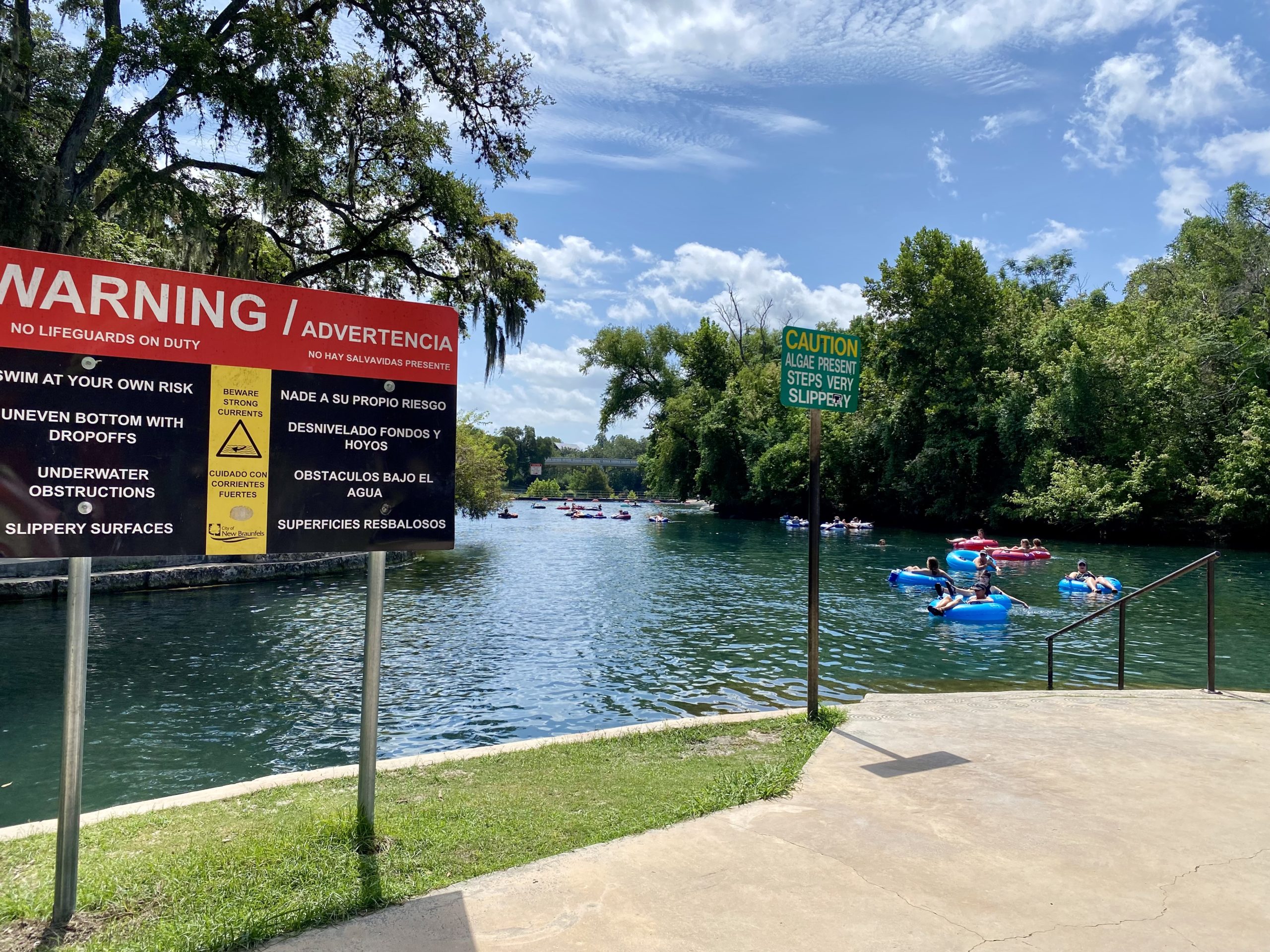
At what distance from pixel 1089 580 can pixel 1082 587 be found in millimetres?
287

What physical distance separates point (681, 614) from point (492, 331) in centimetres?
889

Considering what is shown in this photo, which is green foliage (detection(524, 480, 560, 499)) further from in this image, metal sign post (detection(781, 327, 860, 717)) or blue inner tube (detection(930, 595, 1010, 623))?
metal sign post (detection(781, 327, 860, 717))

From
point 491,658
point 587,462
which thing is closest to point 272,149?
point 491,658

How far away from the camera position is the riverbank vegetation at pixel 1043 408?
4034cm

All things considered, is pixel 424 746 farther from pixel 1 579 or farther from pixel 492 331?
pixel 1 579

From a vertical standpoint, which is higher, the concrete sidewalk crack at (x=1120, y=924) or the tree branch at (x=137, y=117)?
the tree branch at (x=137, y=117)

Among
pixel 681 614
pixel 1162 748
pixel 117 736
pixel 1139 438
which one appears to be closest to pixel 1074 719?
pixel 1162 748

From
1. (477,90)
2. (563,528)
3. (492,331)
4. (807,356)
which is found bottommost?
(563,528)

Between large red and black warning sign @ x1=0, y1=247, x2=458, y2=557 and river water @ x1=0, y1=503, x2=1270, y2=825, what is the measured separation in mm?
5003

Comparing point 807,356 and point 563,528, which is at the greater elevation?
point 807,356

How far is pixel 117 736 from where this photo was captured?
970 centimetres

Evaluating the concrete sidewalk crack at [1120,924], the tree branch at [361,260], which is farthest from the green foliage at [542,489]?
the concrete sidewalk crack at [1120,924]

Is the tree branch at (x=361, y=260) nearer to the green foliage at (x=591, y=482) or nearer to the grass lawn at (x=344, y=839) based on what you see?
the grass lawn at (x=344, y=839)

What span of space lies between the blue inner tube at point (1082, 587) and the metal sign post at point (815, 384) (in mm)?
19192
